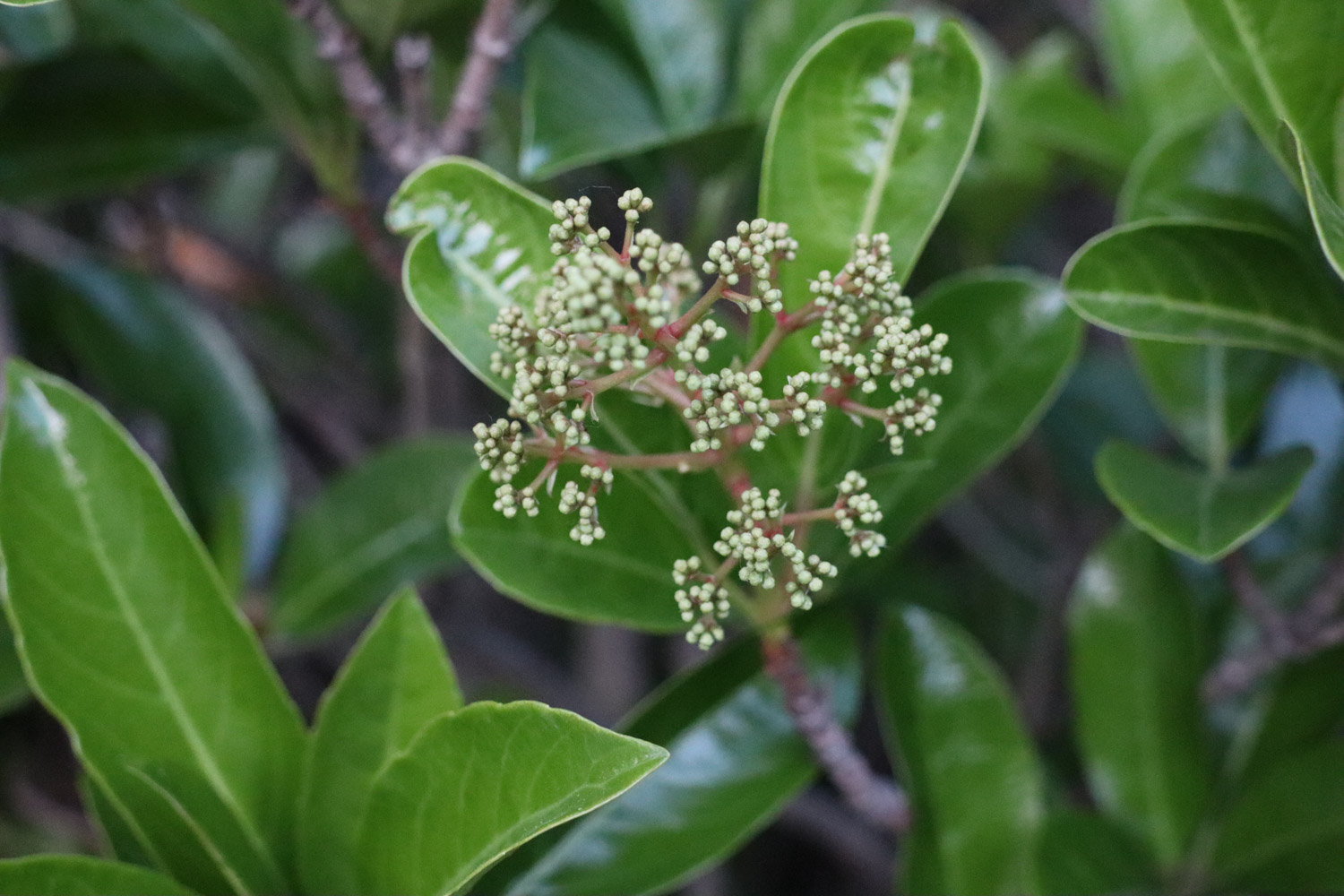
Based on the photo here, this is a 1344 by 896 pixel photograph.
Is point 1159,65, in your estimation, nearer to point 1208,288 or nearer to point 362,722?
point 1208,288

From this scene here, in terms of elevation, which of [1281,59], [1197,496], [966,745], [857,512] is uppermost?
[1281,59]

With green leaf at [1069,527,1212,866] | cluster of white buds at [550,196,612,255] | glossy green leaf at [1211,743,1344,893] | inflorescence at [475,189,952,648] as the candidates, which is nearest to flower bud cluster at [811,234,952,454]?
inflorescence at [475,189,952,648]

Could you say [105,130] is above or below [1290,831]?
above

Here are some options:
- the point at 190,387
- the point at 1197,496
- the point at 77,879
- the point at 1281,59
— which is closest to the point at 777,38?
the point at 1281,59

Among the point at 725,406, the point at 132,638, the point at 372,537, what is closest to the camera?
the point at 725,406

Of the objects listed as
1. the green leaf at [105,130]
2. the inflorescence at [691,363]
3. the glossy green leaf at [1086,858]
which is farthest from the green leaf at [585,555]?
the green leaf at [105,130]

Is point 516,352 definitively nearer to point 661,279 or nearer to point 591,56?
point 661,279
